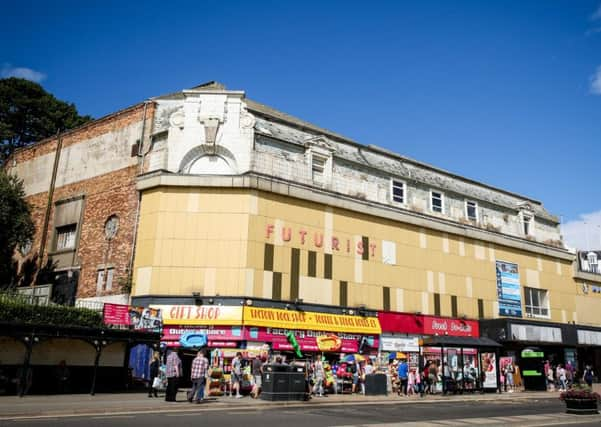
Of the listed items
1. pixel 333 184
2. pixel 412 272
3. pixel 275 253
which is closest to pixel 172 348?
pixel 275 253

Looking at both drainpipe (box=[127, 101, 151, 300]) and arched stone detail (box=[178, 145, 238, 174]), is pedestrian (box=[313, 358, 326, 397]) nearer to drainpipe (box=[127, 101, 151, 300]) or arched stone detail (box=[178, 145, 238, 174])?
drainpipe (box=[127, 101, 151, 300])

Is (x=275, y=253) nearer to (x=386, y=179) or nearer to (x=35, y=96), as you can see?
(x=386, y=179)

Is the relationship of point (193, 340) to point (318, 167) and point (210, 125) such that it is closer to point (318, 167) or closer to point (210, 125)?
point (210, 125)

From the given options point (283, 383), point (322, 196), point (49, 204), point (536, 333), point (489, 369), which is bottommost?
point (283, 383)

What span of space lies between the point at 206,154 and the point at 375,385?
15.4 metres

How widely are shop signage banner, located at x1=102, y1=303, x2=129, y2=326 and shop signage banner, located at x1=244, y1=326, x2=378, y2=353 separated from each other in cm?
595

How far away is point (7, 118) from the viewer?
182ft

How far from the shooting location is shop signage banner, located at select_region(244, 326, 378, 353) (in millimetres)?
28203

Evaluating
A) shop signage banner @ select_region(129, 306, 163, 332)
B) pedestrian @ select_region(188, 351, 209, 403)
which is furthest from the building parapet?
pedestrian @ select_region(188, 351, 209, 403)

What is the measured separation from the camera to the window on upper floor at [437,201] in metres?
39.9

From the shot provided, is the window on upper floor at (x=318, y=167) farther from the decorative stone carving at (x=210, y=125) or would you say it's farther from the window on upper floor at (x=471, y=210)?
the window on upper floor at (x=471, y=210)

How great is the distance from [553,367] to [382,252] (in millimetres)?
18420

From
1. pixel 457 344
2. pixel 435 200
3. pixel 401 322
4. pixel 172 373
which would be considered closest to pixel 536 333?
pixel 401 322

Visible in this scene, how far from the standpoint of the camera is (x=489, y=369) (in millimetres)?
31406
